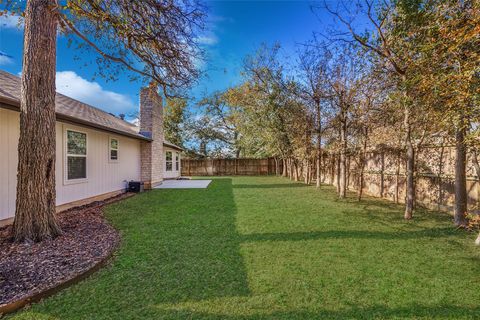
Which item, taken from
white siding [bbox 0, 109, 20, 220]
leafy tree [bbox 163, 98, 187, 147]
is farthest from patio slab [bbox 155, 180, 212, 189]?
leafy tree [bbox 163, 98, 187, 147]

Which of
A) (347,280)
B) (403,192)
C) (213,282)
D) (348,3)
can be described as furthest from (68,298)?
(403,192)

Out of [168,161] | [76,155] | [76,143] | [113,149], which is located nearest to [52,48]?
[76,143]

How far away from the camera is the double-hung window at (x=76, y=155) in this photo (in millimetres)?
6945

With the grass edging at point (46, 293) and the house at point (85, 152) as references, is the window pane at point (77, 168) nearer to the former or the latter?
the house at point (85, 152)

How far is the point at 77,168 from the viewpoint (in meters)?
7.34

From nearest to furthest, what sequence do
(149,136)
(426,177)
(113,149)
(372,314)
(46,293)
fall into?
(372,314) → (46,293) → (426,177) → (113,149) → (149,136)

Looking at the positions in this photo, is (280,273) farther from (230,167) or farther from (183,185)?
(230,167)

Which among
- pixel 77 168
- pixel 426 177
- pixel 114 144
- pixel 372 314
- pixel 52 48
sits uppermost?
pixel 52 48

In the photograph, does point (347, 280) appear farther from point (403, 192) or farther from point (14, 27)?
point (14, 27)

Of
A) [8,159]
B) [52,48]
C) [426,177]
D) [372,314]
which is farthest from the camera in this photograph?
[426,177]

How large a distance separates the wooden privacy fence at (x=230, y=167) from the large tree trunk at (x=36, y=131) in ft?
65.2

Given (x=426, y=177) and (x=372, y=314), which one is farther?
(x=426, y=177)

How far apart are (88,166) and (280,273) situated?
6.97 m

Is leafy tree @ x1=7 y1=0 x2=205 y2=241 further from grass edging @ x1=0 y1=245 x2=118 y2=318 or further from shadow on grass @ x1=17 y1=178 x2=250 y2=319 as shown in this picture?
grass edging @ x1=0 y1=245 x2=118 y2=318
